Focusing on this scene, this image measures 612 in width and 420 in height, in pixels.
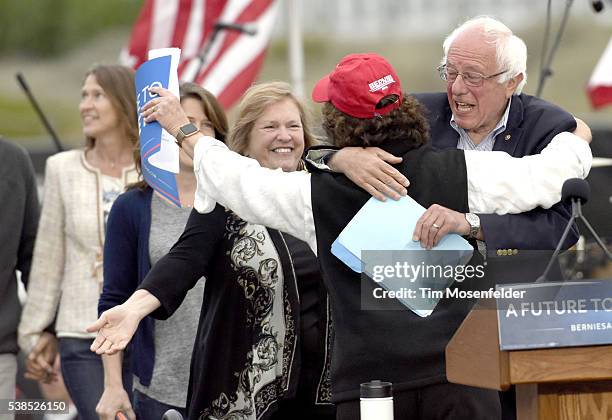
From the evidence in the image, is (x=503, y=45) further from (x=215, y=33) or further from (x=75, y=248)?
(x=215, y=33)

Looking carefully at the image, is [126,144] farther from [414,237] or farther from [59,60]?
[59,60]

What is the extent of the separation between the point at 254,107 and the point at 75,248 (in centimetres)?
136

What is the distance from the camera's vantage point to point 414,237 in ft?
12.8

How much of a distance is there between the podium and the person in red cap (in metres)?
0.22

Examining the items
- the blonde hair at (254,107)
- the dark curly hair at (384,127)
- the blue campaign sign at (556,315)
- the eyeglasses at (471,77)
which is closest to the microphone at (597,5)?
the blonde hair at (254,107)

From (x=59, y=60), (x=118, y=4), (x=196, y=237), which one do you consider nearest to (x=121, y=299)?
(x=196, y=237)

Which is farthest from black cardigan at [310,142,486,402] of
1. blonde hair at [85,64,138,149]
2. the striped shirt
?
blonde hair at [85,64,138,149]

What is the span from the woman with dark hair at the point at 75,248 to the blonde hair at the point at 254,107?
3.66ft

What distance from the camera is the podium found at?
3.48 meters

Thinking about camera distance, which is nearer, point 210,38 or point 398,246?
point 398,246

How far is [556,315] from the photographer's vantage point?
3.49 metres

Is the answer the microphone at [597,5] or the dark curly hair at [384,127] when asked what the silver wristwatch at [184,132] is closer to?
the dark curly hair at [384,127]

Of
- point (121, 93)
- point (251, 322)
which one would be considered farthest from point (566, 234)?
point (121, 93)
